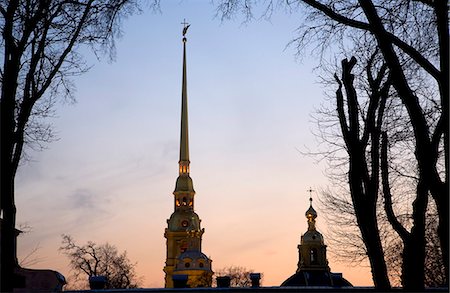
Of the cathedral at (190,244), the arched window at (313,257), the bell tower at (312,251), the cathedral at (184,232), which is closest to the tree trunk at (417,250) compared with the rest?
the cathedral at (190,244)

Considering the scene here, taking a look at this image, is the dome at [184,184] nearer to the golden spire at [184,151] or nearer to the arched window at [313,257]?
the golden spire at [184,151]

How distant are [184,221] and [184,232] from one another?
1.85m

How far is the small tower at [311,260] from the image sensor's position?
6338cm

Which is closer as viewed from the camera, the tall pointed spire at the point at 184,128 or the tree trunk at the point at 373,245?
the tree trunk at the point at 373,245

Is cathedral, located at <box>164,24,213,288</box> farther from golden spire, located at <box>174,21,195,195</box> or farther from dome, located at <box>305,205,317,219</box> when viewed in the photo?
dome, located at <box>305,205,317,219</box>

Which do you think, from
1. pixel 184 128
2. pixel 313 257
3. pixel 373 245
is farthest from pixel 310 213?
pixel 373 245

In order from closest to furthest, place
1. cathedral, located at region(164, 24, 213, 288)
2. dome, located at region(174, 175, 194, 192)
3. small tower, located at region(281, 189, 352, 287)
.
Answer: small tower, located at region(281, 189, 352, 287) → cathedral, located at region(164, 24, 213, 288) → dome, located at region(174, 175, 194, 192)

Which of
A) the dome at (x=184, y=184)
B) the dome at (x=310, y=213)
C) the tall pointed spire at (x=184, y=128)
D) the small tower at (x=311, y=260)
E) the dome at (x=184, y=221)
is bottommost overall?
the small tower at (x=311, y=260)

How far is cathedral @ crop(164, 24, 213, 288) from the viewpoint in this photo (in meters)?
84.1

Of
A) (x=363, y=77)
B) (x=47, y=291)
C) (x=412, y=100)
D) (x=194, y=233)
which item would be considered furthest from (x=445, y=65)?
(x=194, y=233)

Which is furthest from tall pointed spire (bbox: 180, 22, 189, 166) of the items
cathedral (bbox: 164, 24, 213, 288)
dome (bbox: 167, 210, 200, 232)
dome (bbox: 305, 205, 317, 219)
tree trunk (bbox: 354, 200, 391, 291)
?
tree trunk (bbox: 354, 200, 391, 291)

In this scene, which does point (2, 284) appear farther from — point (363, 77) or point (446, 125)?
point (363, 77)

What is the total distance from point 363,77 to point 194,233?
82074 millimetres

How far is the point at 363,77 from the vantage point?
13.9 m
